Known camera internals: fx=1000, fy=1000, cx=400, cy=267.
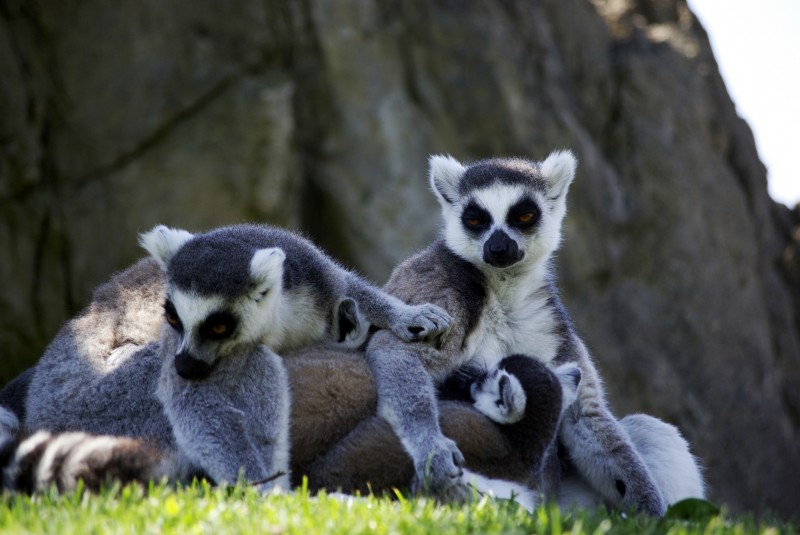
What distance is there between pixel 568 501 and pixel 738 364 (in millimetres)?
8895

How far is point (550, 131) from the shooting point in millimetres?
13773

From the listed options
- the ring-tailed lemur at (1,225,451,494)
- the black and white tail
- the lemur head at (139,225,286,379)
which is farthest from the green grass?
the lemur head at (139,225,286,379)

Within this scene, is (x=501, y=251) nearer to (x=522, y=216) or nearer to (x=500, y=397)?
(x=522, y=216)

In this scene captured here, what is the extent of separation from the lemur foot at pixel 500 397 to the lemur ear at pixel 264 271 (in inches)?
53.1

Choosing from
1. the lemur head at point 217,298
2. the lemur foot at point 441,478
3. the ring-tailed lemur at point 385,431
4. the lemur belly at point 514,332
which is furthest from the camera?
the lemur belly at point 514,332

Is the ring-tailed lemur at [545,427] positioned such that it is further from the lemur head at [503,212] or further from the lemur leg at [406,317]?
the lemur head at [503,212]

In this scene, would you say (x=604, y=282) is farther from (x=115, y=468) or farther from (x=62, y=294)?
(x=115, y=468)

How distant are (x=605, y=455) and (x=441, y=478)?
125cm

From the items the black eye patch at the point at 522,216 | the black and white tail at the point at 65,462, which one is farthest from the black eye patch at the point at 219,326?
the black eye patch at the point at 522,216

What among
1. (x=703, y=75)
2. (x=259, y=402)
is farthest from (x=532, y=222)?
(x=703, y=75)

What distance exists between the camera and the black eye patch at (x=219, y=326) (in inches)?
212

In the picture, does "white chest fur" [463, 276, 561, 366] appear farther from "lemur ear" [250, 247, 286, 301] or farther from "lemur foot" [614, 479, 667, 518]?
"lemur ear" [250, 247, 286, 301]

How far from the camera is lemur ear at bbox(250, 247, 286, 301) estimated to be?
220 inches

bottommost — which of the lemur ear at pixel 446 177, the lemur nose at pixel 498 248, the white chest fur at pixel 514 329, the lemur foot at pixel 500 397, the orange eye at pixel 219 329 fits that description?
the lemur foot at pixel 500 397
